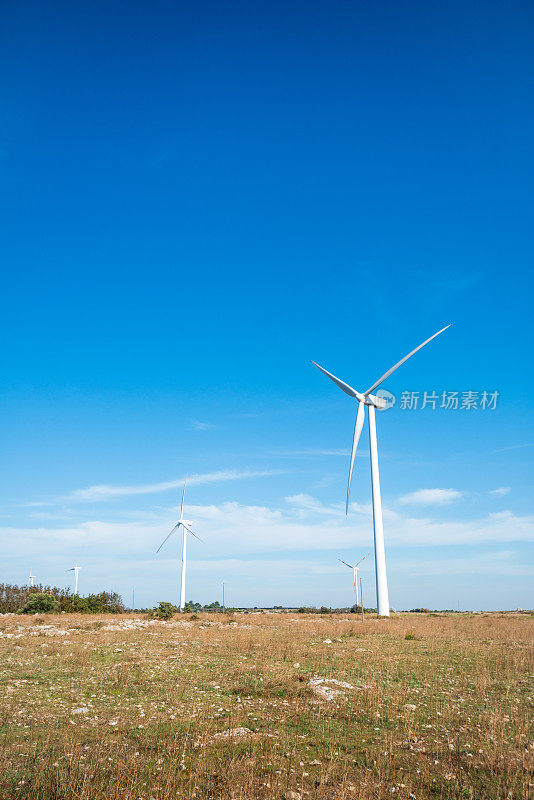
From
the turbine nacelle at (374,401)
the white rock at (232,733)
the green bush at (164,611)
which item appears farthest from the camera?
the turbine nacelle at (374,401)

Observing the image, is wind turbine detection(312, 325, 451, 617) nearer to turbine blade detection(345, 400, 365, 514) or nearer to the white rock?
turbine blade detection(345, 400, 365, 514)

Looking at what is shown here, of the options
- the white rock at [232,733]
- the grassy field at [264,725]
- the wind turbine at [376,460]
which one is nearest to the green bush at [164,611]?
the wind turbine at [376,460]

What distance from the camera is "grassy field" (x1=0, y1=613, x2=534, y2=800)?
8.95 meters

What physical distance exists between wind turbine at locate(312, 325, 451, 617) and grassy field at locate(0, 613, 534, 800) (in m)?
32.4

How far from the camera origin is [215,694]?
16.5 meters

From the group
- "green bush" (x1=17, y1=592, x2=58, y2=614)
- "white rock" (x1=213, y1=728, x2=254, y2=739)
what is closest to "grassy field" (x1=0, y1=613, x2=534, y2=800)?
"white rock" (x1=213, y1=728, x2=254, y2=739)

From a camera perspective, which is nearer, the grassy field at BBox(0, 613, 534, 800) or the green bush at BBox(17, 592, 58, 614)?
the grassy field at BBox(0, 613, 534, 800)

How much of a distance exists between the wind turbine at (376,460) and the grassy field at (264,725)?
32.4m

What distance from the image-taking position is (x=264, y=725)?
12.8 metres

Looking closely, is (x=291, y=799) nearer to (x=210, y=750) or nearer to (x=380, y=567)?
(x=210, y=750)

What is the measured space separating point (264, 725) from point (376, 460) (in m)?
50.7

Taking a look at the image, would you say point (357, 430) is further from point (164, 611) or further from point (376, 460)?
point (164, 611)

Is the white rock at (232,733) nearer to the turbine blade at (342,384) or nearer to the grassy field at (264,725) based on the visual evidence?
the grassy field at (264,725)

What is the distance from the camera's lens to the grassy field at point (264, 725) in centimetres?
895
